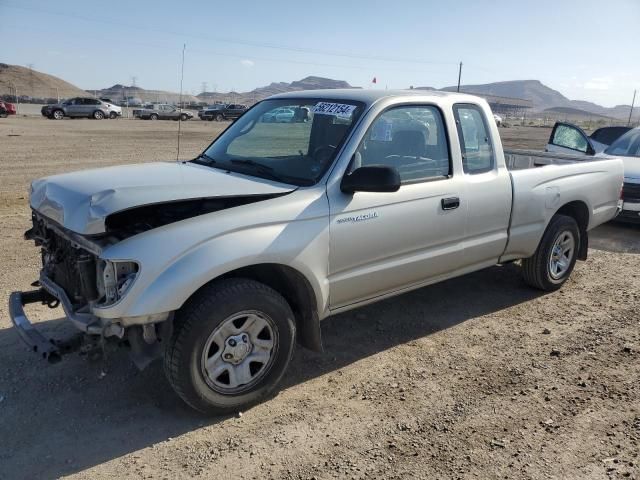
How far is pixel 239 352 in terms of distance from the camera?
346cm

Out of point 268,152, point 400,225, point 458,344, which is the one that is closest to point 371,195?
point 400,225

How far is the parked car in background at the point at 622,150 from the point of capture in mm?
8594

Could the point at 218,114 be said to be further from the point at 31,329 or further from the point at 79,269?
the point at 79,269

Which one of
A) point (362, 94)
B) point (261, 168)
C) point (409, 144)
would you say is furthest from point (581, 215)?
point (261, 168)

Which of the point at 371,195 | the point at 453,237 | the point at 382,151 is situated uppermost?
the point at 382,151

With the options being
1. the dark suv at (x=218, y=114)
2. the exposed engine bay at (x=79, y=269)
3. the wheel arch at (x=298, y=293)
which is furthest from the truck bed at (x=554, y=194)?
the dark suv at (x=218, y=114)

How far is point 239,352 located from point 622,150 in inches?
355

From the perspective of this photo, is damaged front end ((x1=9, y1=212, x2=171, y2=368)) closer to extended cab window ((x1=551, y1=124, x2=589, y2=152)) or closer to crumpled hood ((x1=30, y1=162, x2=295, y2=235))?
crumpled hood ((x1=30, y1=162, x2=295, y2=235))

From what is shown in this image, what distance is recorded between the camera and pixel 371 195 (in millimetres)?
3914

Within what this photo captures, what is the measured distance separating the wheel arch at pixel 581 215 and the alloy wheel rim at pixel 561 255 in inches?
9.0

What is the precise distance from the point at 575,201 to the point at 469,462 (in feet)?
12.2

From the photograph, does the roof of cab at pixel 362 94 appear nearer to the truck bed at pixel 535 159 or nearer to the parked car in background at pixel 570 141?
the truck bed at pixel 535 159

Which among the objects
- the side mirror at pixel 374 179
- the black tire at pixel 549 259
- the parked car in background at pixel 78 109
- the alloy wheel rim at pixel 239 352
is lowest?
the alloy wheel rim at pixel 239 352

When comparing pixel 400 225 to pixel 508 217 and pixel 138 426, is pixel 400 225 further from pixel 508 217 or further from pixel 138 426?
pixel 138 426
